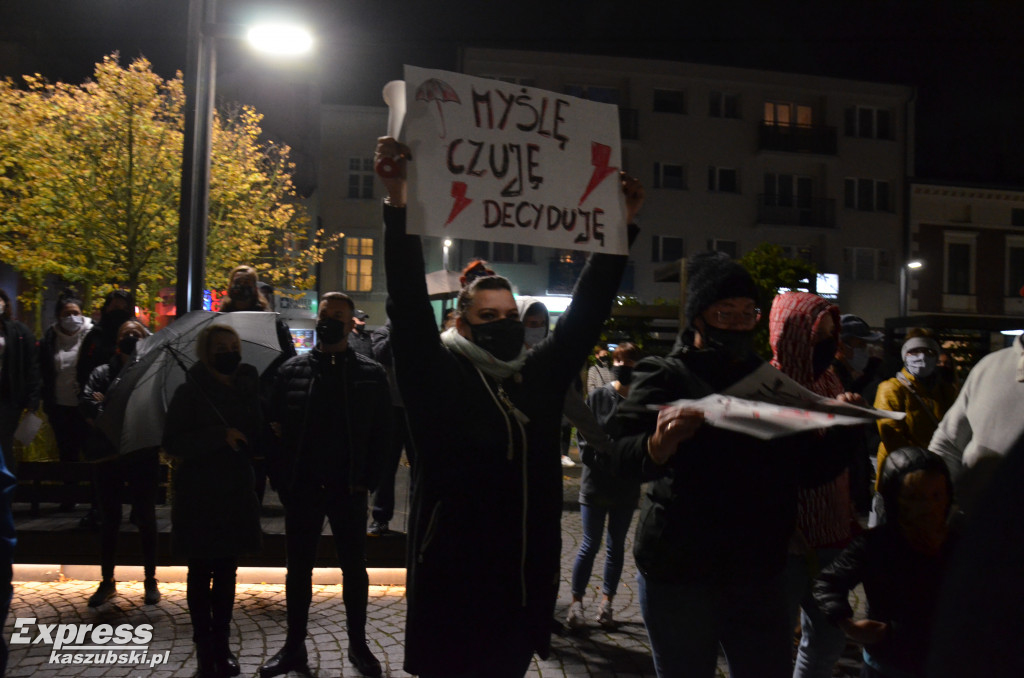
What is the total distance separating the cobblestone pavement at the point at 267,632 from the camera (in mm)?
4188

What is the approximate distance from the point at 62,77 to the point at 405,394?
1312 inches

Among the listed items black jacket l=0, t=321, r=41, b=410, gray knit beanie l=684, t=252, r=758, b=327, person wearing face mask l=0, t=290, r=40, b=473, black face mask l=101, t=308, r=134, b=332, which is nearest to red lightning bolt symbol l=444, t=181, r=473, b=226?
gray knit beanie l=684, t=252, r=758, b=327

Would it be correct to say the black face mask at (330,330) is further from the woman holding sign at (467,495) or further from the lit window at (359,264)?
the lit window at (359,264)

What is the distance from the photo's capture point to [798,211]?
30922mm

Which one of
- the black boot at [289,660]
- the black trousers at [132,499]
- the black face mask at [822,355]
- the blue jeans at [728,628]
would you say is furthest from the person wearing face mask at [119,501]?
the black face mask at [822,355]

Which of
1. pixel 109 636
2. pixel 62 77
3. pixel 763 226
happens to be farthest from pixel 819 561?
pixel 62 77

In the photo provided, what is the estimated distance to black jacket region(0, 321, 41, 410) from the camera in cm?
638

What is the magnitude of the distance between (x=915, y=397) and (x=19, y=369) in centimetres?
737

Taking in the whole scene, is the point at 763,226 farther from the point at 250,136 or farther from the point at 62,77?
the point at 62,77

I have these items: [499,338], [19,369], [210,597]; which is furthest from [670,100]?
[499,338]

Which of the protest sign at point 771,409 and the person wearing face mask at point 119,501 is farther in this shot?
the person wearing face mask at point 119,501

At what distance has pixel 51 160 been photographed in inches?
716

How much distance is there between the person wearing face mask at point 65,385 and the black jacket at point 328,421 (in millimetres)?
4040

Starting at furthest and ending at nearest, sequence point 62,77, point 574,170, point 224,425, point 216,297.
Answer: point 62,77
point 216,297
point 224,425
point 574,170
